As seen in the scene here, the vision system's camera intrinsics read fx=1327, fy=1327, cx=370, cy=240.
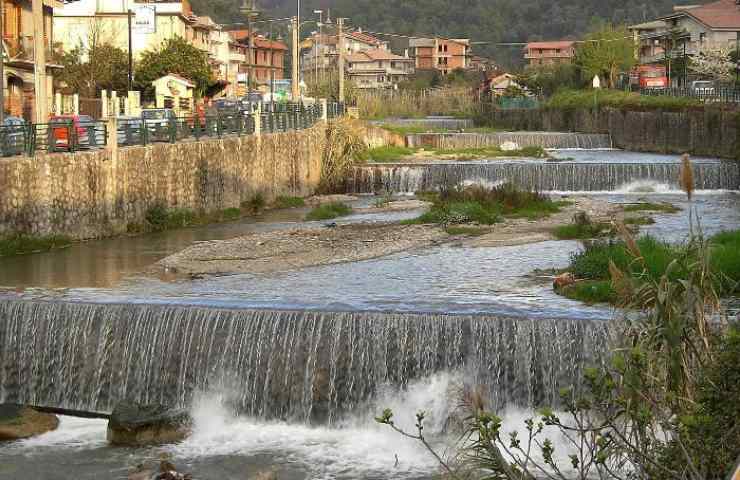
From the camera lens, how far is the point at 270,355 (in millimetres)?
18891

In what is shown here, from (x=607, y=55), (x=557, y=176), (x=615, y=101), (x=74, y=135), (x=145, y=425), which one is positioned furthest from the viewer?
(x=607, y=55)

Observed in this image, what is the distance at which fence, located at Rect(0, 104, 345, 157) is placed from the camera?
2927 cm

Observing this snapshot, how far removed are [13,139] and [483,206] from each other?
501 inches

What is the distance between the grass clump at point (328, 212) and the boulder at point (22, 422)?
18.9m

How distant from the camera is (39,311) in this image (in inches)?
797

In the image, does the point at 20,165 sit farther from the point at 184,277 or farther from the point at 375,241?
the point at 375,241

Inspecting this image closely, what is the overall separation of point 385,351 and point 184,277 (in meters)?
7.60

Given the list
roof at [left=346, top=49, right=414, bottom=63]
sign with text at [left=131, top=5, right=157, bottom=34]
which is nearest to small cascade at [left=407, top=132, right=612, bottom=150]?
sign with text at [left=131, top=5, right=157, bottom=34]

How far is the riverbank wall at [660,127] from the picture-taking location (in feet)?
173

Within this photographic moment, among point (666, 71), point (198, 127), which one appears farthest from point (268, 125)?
point (666, 71)

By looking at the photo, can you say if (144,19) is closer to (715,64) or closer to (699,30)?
(715,64)

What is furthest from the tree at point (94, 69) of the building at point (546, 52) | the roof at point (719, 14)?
the building at point (546, 52)

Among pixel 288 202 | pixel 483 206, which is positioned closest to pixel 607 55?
pixel 288 202

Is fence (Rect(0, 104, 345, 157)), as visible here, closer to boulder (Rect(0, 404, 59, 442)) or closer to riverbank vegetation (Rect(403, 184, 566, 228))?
riverbank vegetation (Rect(403, 184, 566, 228))
